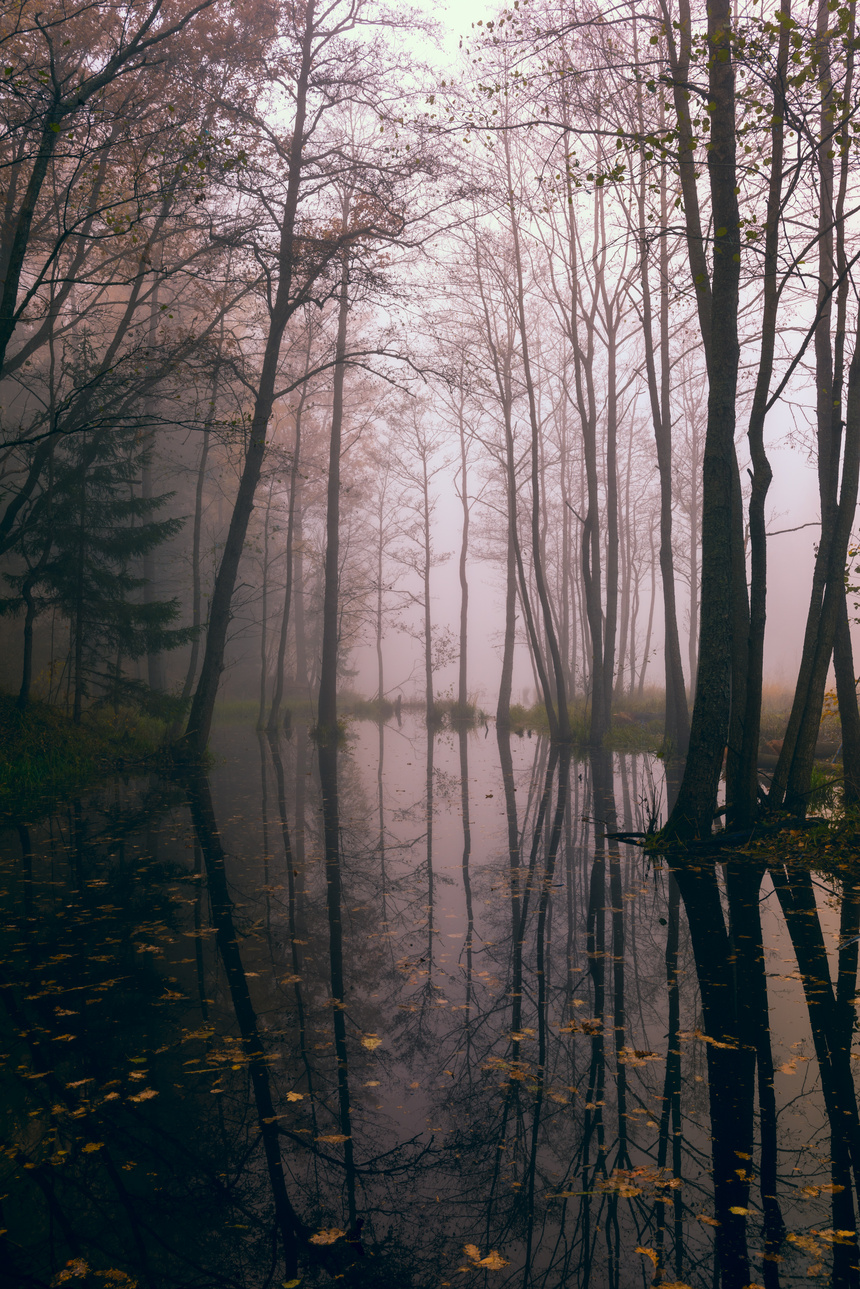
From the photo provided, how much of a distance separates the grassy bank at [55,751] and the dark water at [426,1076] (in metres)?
3.90

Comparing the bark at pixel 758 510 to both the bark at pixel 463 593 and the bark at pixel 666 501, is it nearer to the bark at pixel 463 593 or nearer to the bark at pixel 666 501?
the bark at pixel 666 501

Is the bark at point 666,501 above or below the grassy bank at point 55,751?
above

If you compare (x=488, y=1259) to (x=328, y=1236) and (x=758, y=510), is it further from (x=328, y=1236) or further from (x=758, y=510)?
(x=758, y=510)

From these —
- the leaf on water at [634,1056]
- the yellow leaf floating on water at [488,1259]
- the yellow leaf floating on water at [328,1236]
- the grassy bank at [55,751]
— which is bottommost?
the yellow leaf floating on water at [328,1236]

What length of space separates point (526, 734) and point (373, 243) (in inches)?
523

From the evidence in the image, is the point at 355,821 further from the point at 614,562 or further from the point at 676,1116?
the point at 614,562

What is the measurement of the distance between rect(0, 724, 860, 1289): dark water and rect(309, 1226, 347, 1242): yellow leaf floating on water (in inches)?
0.5

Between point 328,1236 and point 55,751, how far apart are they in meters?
10.5

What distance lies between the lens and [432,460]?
2758cm

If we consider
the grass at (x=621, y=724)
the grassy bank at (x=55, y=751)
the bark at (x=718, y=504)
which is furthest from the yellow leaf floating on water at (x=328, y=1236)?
the grass at (x=621, y=724)

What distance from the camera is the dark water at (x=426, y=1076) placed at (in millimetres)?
1955

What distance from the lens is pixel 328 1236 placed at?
2.01 meters

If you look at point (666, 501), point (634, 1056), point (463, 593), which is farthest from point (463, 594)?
point (634, 1056)

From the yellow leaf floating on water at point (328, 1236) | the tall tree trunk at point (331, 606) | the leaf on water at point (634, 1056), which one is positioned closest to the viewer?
the yellow leaf floating on water at point (328, 1236)
